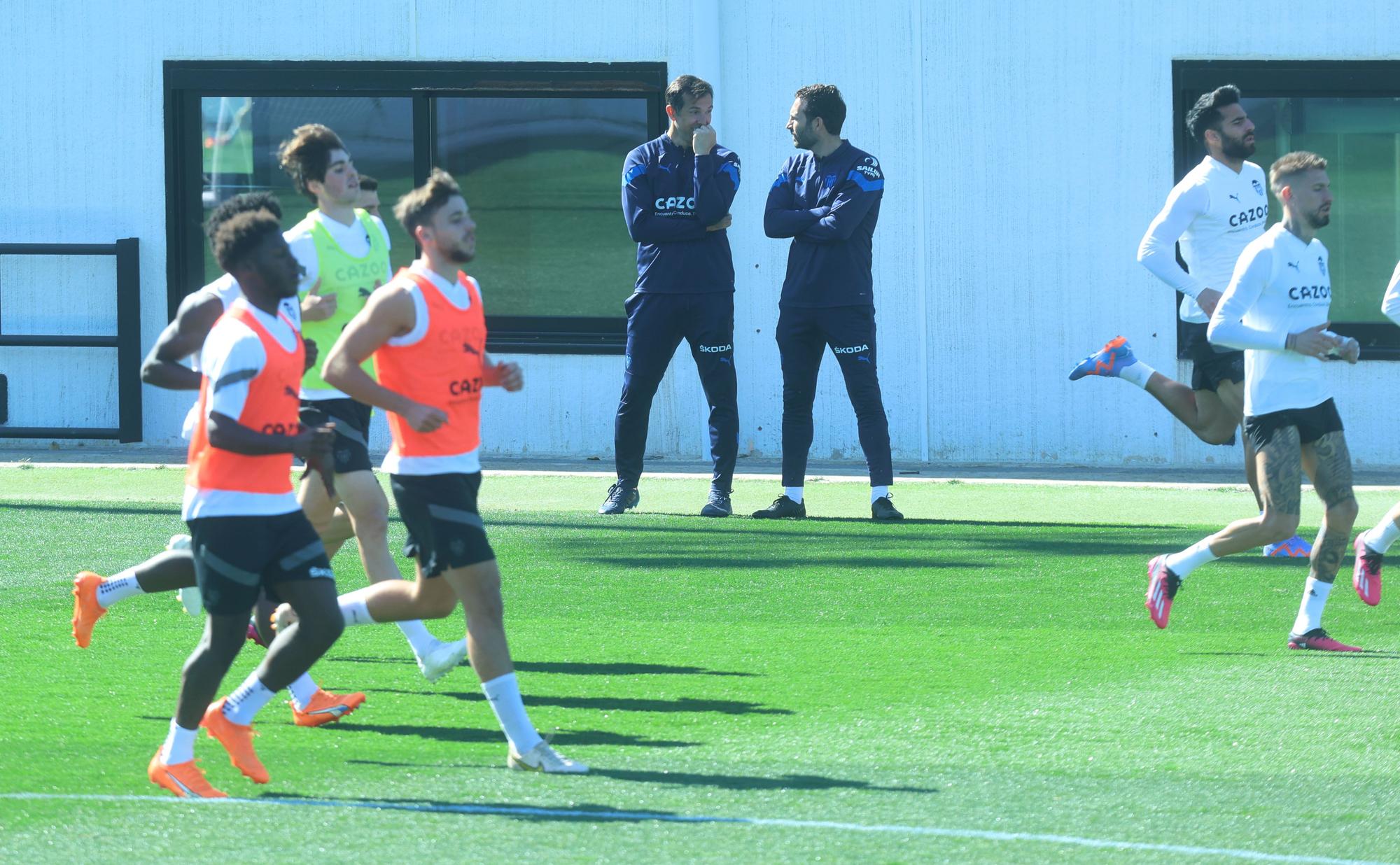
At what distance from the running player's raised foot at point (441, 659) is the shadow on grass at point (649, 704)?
193 millimetres

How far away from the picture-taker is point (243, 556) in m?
5.23

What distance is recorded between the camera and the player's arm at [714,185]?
1086 centimetres

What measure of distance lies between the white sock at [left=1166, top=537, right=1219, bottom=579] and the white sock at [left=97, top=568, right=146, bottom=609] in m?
3.79

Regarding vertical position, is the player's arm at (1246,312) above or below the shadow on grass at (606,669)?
above

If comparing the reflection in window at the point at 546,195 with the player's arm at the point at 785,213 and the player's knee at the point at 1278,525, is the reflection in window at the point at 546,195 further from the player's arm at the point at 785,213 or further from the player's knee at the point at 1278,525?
the player's knee at the point at 1278,525

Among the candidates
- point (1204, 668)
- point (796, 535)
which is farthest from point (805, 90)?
point (1204, 668)

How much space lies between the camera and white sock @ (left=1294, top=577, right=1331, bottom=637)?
24.0 feet

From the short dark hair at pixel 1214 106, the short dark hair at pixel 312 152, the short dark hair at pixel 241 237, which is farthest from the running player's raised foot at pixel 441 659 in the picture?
the short dark hair at pixel 1214 106

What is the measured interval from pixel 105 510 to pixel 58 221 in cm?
397

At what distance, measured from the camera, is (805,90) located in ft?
35.7

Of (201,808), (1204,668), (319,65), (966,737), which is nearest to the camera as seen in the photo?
(201,808)

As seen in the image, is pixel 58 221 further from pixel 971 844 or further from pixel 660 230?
pixel 971 844

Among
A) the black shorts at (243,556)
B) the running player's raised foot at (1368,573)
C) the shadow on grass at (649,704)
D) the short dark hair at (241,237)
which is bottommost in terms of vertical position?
the shadow on grass at (649,704)

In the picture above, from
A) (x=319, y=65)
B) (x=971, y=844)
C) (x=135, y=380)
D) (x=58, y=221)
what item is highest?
(x=319, y=65)
